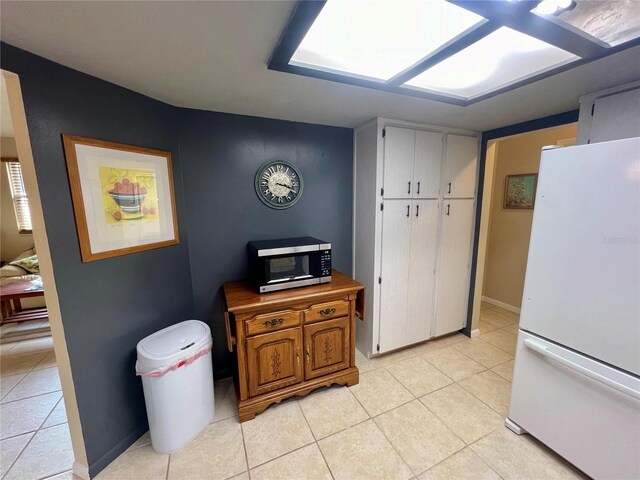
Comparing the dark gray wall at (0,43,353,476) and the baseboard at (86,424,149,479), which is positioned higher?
the dark gray wall at (0,43,353,476)

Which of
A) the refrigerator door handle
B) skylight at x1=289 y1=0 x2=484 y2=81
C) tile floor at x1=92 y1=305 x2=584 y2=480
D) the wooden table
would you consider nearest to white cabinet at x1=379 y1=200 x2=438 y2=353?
tile floor at x1=92 y1=305 x2=584 y2=480

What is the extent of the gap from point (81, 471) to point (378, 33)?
2766mm

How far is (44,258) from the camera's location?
4.18ft

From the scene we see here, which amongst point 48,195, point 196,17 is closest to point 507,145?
point 196,17

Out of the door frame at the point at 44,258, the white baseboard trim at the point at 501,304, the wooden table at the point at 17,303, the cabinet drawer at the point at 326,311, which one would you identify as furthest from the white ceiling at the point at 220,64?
the wooden table at the point at 17,303

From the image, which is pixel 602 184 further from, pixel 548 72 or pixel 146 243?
pixel 146 243

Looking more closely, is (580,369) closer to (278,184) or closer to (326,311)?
(326,311)

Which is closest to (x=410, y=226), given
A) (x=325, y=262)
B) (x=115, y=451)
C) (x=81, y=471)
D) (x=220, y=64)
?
(x=325, y=262)

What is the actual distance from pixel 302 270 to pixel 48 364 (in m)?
2.74

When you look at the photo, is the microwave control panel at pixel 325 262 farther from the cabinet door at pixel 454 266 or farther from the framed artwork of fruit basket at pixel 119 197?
the cabinet door at pixel 454 266

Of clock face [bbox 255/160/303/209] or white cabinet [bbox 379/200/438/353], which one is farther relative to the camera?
white cabinet [bbox 379/200/438/353]

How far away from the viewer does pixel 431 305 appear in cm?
271

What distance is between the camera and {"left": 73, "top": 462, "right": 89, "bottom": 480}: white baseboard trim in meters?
1.47

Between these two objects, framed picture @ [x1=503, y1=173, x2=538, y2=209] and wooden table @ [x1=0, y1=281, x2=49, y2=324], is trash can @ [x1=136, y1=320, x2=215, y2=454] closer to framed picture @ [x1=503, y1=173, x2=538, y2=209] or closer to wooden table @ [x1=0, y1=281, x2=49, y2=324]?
wooden table @ [x1=0, y1=281, x2=49, y2=324]
